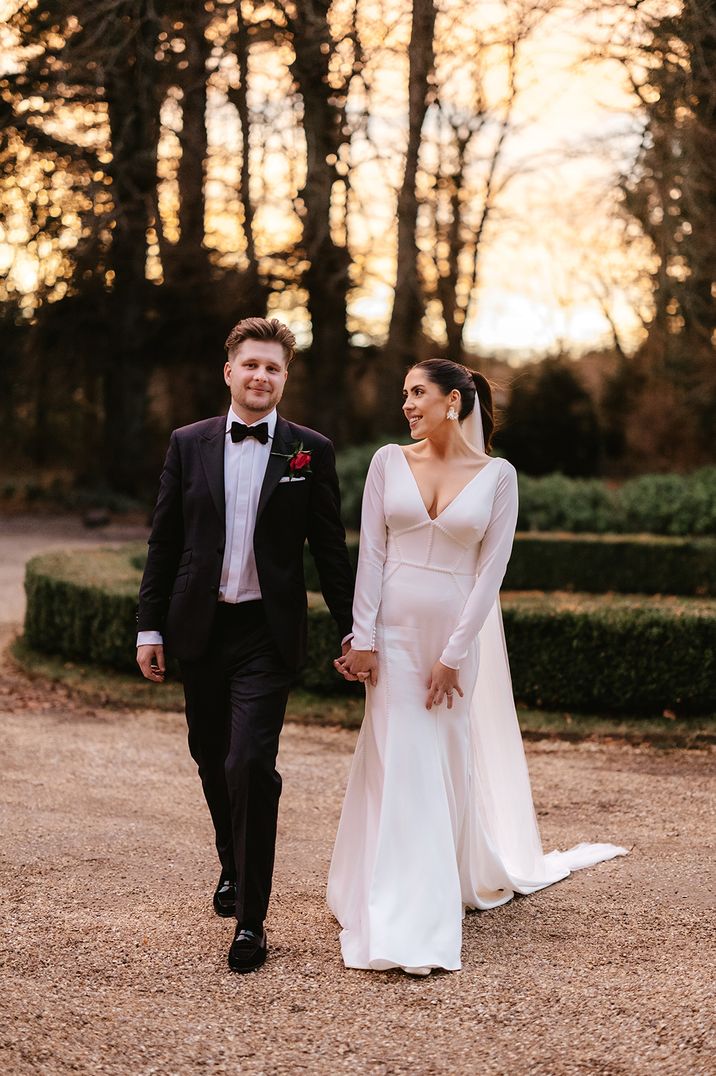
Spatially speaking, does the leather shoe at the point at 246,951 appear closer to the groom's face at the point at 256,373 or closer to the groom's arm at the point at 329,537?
the groom's arm at the point at 329,537

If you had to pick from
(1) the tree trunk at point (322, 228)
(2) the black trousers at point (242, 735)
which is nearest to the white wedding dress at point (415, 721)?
(2) the black trousers at point (242, 735)

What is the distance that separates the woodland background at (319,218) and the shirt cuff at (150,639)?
1033 cm

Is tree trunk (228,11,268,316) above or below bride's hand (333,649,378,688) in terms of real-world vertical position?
above

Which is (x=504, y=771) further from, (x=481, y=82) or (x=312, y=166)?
(x=481, y=82)

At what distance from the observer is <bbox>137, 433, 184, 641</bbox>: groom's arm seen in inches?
143

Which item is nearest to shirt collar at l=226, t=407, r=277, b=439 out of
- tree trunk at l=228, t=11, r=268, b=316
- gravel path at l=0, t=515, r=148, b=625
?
gravel path at l=0, t=515, r=148, b=625

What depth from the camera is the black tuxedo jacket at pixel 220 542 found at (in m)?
3.53

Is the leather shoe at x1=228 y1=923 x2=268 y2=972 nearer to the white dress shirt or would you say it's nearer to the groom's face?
the white dress shirt

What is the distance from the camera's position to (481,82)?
18.4 meters

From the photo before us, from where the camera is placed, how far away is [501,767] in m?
4.13

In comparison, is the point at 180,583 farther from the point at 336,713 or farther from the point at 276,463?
the point at 336,713

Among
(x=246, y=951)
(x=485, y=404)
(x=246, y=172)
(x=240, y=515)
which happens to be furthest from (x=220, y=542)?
(x=246, y=172)

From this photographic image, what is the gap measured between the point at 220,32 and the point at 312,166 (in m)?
2.31

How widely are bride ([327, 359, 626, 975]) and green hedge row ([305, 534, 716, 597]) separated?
23.9 feet
